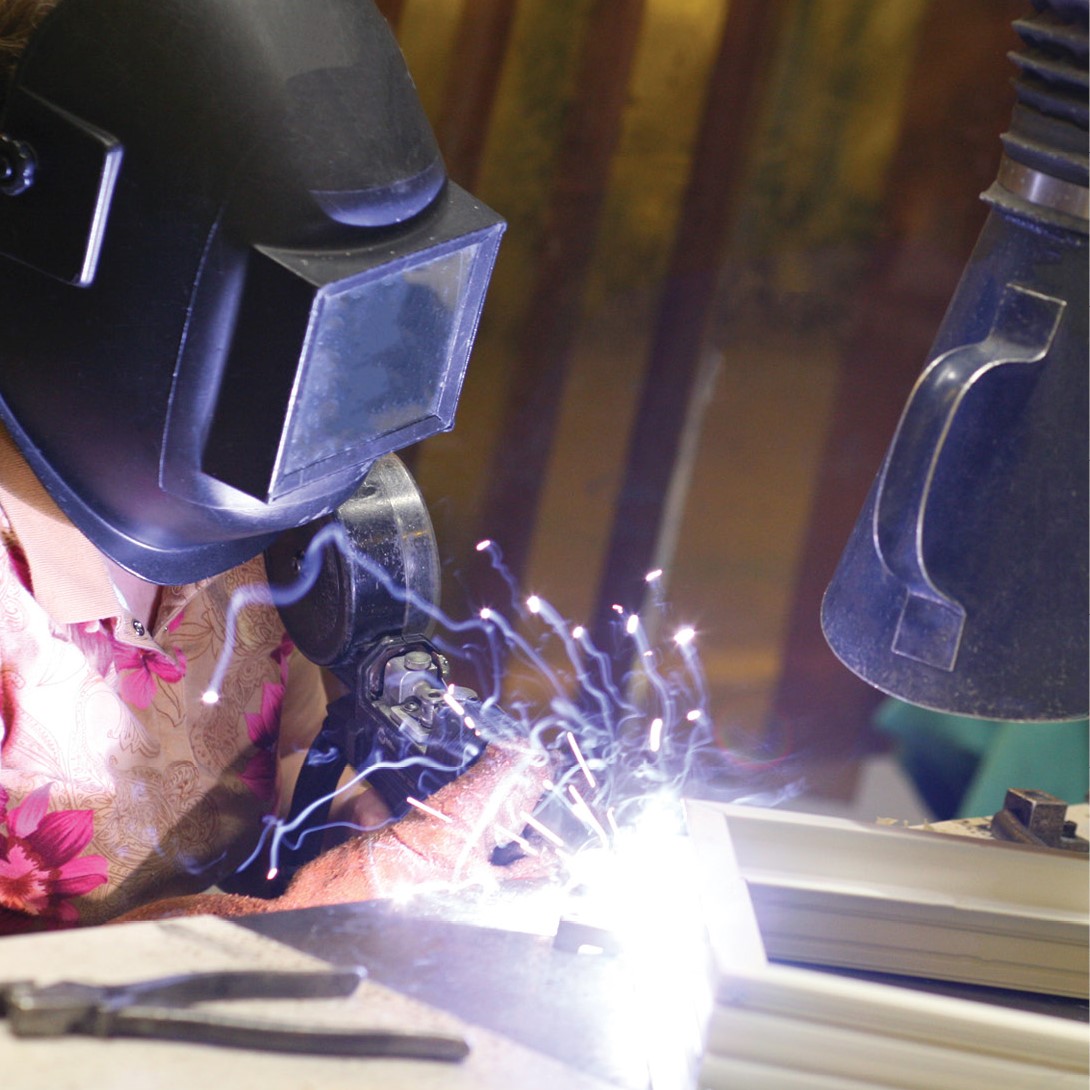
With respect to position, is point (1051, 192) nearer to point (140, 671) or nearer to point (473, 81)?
point (140, 671)

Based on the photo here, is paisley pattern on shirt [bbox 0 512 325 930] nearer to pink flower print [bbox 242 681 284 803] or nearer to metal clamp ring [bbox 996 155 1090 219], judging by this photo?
pink flower print [bbox 242 681 284 803]

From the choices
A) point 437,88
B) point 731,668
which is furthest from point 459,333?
point 731,668

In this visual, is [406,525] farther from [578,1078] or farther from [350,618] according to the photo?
[578,1078]

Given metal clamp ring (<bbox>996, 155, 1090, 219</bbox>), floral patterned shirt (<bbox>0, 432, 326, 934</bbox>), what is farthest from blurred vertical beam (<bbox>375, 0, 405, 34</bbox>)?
metal clamp ring (<bbox>996, 155, 1090, 219</bbox>)

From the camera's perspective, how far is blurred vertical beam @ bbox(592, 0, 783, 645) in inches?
94.2

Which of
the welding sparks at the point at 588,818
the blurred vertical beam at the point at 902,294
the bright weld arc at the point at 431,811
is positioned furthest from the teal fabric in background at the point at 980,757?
the bright weld arc at the point at 431,811

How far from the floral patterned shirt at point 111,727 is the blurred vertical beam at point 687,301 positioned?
1202 mm

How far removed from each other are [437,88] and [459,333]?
1.18 meters

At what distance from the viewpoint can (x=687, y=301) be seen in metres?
2.57

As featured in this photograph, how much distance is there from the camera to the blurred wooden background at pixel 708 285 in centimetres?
236

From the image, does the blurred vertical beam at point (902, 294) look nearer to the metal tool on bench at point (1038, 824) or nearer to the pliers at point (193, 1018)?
the metal tool on bench at point (1038, 824)

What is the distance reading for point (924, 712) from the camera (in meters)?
2.84

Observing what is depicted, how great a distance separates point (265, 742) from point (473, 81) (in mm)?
1333

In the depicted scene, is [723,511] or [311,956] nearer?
[311,956]
